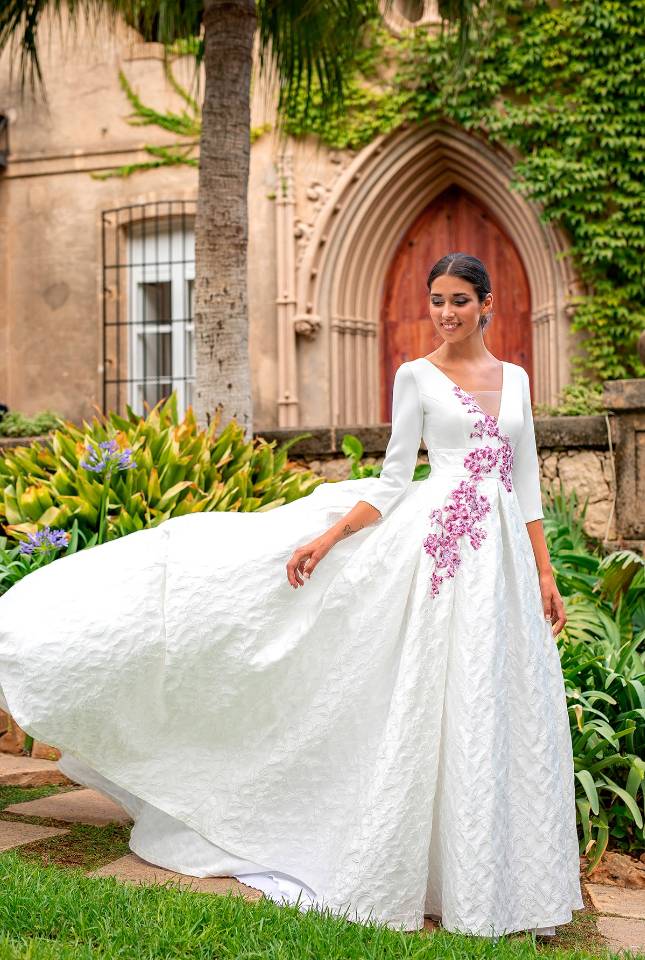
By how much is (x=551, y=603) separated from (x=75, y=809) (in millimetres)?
1897

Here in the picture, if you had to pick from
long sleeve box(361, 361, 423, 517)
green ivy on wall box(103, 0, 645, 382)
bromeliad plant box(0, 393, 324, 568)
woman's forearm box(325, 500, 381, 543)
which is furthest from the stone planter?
green ivy on wall box(103, 0, 645, 382)

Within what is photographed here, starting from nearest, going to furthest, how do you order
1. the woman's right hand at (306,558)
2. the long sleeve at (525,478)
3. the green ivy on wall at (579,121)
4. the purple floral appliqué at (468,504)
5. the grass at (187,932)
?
the grass at (187,932) < the purple floral appliqué at (468,504) < the woman's right hand at (306,558) < the long sleeve at (525,478) < the green ivy on wall at (579,121)

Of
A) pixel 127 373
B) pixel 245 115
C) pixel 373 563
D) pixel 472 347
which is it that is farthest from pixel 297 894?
pixel 127 373

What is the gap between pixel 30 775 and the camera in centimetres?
404

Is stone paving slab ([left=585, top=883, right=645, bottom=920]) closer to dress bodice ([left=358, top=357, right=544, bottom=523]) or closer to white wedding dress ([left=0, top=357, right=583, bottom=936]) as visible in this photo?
white wedding dress ([left=0, top=357, right=583, bottom=936])

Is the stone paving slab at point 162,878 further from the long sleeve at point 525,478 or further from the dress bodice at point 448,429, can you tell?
the long sleeve at point 525,478

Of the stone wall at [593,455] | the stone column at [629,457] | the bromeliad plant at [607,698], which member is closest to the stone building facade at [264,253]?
the stone wall at [593,455]

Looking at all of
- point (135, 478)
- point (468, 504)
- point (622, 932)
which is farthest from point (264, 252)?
point (622, 932)

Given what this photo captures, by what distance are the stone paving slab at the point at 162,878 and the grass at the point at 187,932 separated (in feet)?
0.46

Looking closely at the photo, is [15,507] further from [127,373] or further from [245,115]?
[127,373]

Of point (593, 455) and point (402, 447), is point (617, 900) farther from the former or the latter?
point (593, 455)

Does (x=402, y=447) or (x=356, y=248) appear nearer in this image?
(x=402, y=447)

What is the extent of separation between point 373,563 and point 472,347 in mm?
666

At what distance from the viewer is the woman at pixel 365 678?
2568 millimetres
